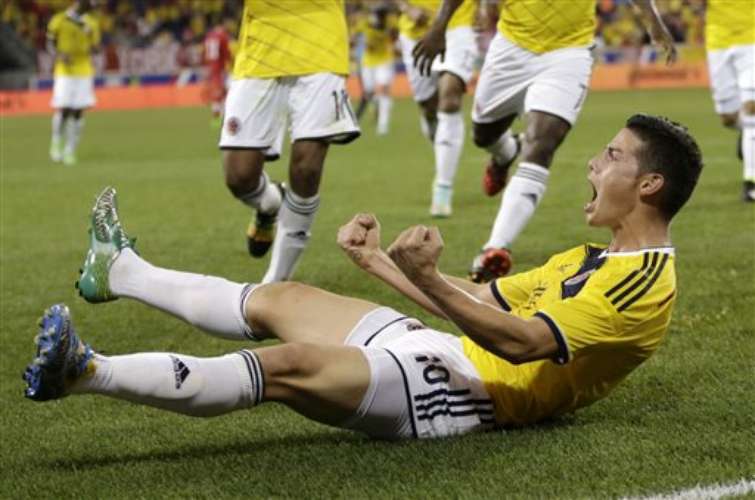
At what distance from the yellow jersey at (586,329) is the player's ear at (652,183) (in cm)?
17

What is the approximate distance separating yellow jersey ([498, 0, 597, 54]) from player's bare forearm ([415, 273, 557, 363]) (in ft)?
13.0

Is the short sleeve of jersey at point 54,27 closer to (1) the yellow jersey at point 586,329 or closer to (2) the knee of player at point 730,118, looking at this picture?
(2) the knee of player at point 730,118

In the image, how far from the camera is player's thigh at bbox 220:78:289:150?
271 inches

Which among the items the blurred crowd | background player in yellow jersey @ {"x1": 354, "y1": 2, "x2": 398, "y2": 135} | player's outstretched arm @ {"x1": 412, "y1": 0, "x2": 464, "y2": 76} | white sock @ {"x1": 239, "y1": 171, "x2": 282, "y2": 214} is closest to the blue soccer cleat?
player's outstretched arm @ {"x1": 412, "y1": 0, "x2": 464, "y2": 76}

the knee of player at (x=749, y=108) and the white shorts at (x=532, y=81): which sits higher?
the white shorts at (x=532, y=81)

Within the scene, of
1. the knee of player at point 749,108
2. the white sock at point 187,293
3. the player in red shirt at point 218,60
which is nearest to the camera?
the white sock at point 187,293

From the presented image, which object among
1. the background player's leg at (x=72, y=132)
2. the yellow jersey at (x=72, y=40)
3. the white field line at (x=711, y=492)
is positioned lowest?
the background player's leg at (x=72, y=132)

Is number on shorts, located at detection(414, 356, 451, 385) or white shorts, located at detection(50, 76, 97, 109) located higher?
number on shorts, located at detection(414, 356, 451, 385)

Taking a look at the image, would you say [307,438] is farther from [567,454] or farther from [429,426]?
[567,454]

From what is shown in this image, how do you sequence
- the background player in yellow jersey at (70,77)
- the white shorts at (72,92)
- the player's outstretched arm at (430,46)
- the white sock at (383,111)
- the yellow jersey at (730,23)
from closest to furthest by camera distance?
the player's outstretched arm at (430,46) < the yellow jersey at (730,23) < the background player in yellow jersey at (70,77) < the white shorts at (72,92) < the white sock at (383,111)

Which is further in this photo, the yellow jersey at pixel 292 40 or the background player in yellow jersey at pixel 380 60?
the background player in yellow jersey at pixel 380 60

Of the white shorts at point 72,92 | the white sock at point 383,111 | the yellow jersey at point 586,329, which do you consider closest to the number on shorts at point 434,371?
the yellow jersey at point 586,329

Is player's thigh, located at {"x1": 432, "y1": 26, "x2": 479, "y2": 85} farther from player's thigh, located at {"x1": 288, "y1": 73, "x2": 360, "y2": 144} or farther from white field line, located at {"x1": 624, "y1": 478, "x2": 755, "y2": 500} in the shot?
white field line, located at {"x1": 624, "y1": 478, "x2": 755, "y2": 500}

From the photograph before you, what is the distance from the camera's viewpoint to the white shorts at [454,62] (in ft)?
34.7
